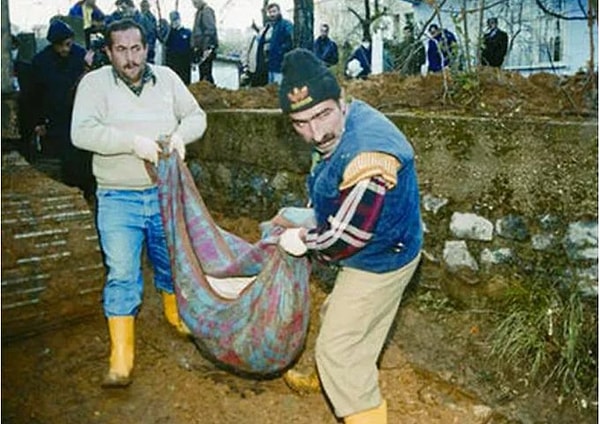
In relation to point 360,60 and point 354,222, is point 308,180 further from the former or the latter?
point 360,60

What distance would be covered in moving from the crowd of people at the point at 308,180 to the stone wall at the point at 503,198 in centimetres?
110

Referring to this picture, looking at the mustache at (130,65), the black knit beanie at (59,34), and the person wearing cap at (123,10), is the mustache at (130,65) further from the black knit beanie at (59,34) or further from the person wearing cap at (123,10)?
the person wearing cap at (123,10)

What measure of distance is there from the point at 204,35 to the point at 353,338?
6.46m

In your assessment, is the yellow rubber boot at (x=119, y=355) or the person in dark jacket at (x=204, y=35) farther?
the person in dark jacket at (x=204, y=35)

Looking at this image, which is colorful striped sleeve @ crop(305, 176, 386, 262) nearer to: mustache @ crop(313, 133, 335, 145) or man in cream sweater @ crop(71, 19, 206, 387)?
mustache @ crop(313, 133, 335, 145)

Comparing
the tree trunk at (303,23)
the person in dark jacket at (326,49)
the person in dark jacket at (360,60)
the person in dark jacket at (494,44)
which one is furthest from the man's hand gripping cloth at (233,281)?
the person in dark jacket at (360,60)

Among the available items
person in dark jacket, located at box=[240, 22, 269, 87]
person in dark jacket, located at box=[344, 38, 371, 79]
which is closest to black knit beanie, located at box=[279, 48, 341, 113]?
person in dark jacket, located at box=[240, 22, 269, 87]

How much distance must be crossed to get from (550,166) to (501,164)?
28 centimetres

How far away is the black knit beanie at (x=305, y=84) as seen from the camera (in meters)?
2.28

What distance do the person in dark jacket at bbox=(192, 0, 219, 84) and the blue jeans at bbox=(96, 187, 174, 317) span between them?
16.2ft

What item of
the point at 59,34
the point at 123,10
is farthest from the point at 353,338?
the point at 123,10

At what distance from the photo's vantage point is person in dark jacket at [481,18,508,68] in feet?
25.1

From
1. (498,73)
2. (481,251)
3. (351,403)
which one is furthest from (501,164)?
(351,403)

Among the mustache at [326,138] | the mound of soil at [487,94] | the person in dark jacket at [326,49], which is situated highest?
the person in dark jacket at [326,49]
